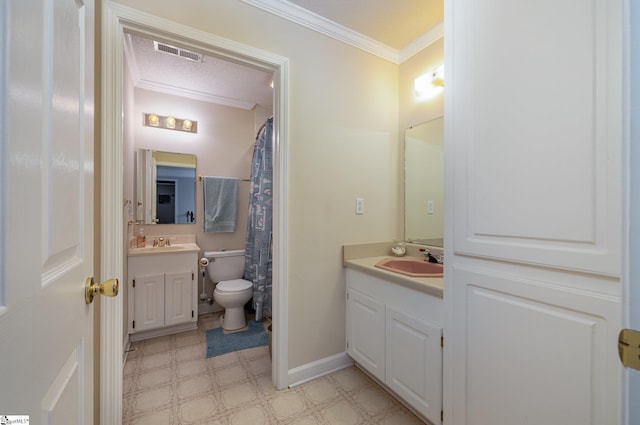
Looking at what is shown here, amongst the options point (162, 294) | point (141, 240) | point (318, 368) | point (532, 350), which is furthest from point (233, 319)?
point (532, 350)

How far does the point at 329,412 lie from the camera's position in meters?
1.52

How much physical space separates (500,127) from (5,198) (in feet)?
4.17

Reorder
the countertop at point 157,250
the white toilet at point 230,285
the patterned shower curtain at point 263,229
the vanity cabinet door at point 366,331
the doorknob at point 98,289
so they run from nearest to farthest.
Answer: the doorknob at point 98,289, the vanity cabinet door at point 366,331, the countertop at point 157,250, the white toilet at point 230,285, the patterned shower curtain at point 263,229

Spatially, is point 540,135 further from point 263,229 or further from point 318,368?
point 263,229

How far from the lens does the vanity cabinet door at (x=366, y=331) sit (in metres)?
1.62

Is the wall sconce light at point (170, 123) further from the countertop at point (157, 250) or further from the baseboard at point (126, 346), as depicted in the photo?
the baseboard at point (126, 346)

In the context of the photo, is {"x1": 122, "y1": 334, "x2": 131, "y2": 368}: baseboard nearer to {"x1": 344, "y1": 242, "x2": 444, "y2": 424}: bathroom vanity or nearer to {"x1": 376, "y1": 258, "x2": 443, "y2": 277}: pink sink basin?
{"x1": 344, "y1": 242, "x2": 444, "y2": 424}: bathroom vanity

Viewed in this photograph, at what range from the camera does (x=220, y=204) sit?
3113 mm

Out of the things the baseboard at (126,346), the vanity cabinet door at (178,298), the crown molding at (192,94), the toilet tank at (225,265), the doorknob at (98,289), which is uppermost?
the crown molding at (192,94)

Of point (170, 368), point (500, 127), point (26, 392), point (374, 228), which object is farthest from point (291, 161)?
point (170, 368)

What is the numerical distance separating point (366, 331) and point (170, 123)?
9.60 ft

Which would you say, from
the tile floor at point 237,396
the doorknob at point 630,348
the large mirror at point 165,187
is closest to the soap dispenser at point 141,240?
the large mirror at point 165,187

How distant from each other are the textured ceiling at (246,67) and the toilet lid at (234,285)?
206 centimetres

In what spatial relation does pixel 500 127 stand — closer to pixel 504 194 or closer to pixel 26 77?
pixel 504 194
